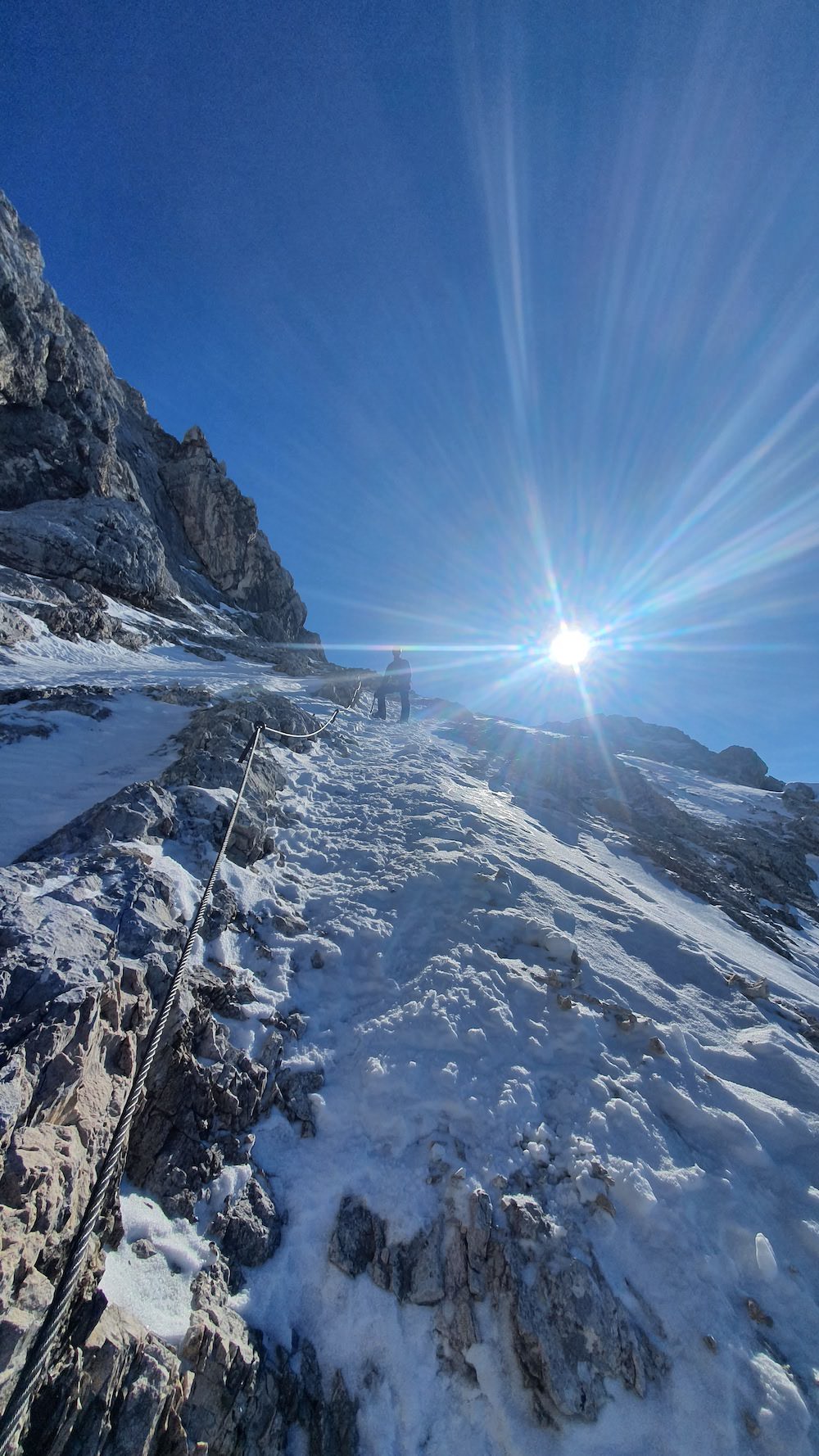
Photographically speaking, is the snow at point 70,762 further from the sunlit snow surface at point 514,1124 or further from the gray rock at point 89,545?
the gray rock at point 89,545

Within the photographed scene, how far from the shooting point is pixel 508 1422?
3777 millimetres

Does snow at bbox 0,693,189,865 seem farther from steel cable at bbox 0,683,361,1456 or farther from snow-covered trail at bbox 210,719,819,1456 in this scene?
steel cable at bbox 0,683,361,1456

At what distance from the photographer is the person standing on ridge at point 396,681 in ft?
81.8

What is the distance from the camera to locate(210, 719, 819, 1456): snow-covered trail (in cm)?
392

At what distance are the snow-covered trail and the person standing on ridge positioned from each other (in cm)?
1475

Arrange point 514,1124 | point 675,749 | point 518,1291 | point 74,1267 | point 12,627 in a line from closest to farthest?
point 74,1267 < point 518,1291 < point 514,1124 < point 12,627 < point 675,749

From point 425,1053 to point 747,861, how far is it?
1768 cm

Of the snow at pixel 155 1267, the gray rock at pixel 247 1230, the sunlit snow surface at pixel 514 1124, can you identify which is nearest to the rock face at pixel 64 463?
the sunlit snow surface at pixel 514 1124

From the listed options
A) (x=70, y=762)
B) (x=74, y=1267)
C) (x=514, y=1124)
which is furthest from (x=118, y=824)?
(x=514, y=1124)

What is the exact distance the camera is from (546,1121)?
559 cm

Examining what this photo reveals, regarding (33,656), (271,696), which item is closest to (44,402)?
(33,656)

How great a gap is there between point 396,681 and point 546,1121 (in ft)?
68.3

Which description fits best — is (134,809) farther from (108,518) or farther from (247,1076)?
(108,518)

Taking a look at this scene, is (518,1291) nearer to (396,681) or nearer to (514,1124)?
(514,1124)
